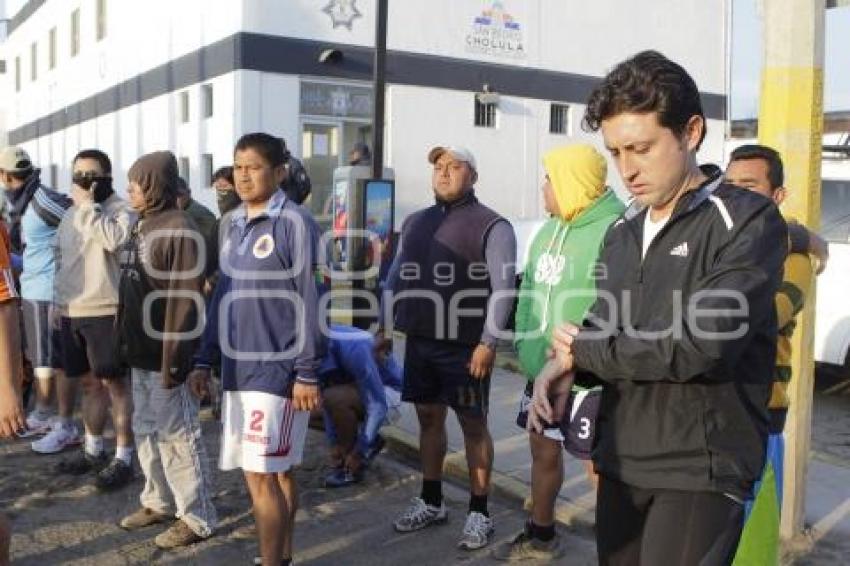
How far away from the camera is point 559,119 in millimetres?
18094

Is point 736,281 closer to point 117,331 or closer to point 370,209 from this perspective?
point 117,331

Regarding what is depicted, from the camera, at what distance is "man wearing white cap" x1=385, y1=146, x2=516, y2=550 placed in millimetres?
4238

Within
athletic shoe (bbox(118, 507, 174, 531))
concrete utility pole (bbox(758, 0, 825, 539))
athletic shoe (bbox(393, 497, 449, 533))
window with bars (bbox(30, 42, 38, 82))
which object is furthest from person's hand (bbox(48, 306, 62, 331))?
window with bars (bbox(30, 42, 38, 82))

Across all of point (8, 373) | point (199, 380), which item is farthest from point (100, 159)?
point (8, 373)

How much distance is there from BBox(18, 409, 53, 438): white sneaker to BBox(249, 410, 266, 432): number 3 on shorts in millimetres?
3244

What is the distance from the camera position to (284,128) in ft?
47.1

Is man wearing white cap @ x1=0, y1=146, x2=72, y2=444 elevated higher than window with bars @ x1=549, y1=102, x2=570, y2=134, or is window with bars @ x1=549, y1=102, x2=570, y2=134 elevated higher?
window with bars @ x1=549, y1=102, x2=570, y2=134

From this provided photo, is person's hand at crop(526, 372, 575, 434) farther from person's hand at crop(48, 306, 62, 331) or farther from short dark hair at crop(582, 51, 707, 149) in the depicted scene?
person's hand at crop(48, 306, 62, 331)

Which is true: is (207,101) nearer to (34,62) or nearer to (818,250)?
(818,250)

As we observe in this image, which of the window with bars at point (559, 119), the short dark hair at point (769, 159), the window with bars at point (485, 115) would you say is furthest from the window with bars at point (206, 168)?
the short dark hair at point (769, 159)

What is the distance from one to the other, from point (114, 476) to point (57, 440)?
96 centimetres

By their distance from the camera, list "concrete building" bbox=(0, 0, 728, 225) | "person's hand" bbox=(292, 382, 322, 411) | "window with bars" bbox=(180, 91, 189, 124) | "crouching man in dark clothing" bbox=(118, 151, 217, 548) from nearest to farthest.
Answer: "person's hand" bbox=(292, 382, 322, 411) → "crouching man in dark clothing" bbox=(118, 151, 217, 548) → "concrete building" bbox=(0, 0, 728, 225) → "window with bars" bbox=(180, 91, 189, 124)

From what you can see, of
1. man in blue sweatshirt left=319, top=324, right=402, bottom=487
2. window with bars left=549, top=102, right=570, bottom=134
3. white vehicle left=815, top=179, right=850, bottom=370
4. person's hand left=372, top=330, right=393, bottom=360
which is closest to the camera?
person's hand left=372, top=330, right=393, bottom=360

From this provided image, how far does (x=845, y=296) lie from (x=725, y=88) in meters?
14.7
